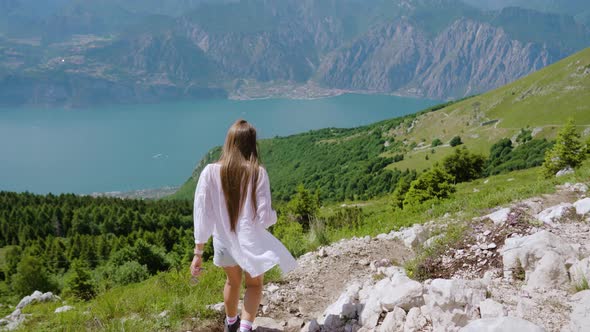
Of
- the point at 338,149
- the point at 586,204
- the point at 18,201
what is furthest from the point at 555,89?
the point at 18,201

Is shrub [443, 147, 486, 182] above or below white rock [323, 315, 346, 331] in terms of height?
below

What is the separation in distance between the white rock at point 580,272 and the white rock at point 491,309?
1082mm

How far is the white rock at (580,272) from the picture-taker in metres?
4.40

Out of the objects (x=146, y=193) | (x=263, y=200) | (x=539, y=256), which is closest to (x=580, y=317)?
(x=539, y=256)

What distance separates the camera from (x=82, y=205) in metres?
86.4

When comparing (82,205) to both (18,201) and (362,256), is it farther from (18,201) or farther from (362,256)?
(362,256)

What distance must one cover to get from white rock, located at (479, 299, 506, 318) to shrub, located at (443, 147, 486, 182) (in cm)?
5898

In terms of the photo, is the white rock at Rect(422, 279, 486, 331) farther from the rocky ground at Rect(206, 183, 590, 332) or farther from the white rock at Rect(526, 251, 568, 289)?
the white rock at Rect(526, 251, 568, 289)

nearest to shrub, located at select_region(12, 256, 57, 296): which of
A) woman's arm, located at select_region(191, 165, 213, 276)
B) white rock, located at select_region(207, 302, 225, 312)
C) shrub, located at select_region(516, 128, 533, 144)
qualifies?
white rock, located at select_region(207, 302, 225, 312)

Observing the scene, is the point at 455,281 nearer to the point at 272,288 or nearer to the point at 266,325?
the point at 266,325

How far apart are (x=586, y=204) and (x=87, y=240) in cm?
6468

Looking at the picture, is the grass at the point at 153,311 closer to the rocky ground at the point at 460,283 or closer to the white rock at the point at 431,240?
the rocky ground at the point at 460,283

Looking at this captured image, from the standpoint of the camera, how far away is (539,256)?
5.04 m

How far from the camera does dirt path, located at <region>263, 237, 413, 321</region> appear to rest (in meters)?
6.12
